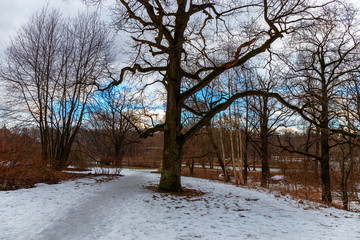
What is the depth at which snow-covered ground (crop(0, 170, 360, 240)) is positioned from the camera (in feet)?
13.3

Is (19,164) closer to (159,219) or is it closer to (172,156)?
(172,156)

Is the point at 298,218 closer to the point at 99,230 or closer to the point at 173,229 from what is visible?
the point at 173,229

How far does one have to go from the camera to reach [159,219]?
197 inches

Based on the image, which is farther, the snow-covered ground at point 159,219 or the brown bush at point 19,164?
the brown bush at point 19,164

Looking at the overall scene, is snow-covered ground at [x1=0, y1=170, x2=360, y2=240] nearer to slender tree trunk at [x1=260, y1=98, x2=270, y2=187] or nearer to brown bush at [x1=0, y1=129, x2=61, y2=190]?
brown bush at [x1=0, y1=129, x2=61, y2=190]

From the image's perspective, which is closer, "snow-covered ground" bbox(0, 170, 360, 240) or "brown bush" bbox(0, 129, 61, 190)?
"snow-covered ground" bbox(0, 170, 360, 240)

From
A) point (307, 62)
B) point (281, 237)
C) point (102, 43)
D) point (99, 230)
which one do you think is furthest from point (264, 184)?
point (102, 43)

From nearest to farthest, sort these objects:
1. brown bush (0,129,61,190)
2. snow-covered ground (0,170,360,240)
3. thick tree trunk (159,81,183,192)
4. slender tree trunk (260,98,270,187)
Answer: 1. snow-covered ground (0,170,360,240)
2. brown bush (0,129,61,190)
3. thick tree trunk (159,81,183,192)
4. slender tree trunk (260,98,270,187)

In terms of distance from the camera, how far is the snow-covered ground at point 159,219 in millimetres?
4039

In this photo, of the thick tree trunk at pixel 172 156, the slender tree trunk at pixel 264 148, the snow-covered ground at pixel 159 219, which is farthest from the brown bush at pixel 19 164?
the slender tree trunk at pixel 264 148

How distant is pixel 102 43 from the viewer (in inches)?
582

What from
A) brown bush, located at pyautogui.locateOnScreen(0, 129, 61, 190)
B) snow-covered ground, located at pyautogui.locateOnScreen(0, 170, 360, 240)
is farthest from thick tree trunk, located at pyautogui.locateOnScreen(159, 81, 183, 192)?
brown bush, located at pyautogui.locateOnScreen(0, 129, 61, 190)

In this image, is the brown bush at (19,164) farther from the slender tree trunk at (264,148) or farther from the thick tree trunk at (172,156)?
the slender tree trunk at (264,148)

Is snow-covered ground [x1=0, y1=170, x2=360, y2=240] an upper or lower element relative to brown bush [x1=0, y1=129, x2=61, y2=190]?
lower
